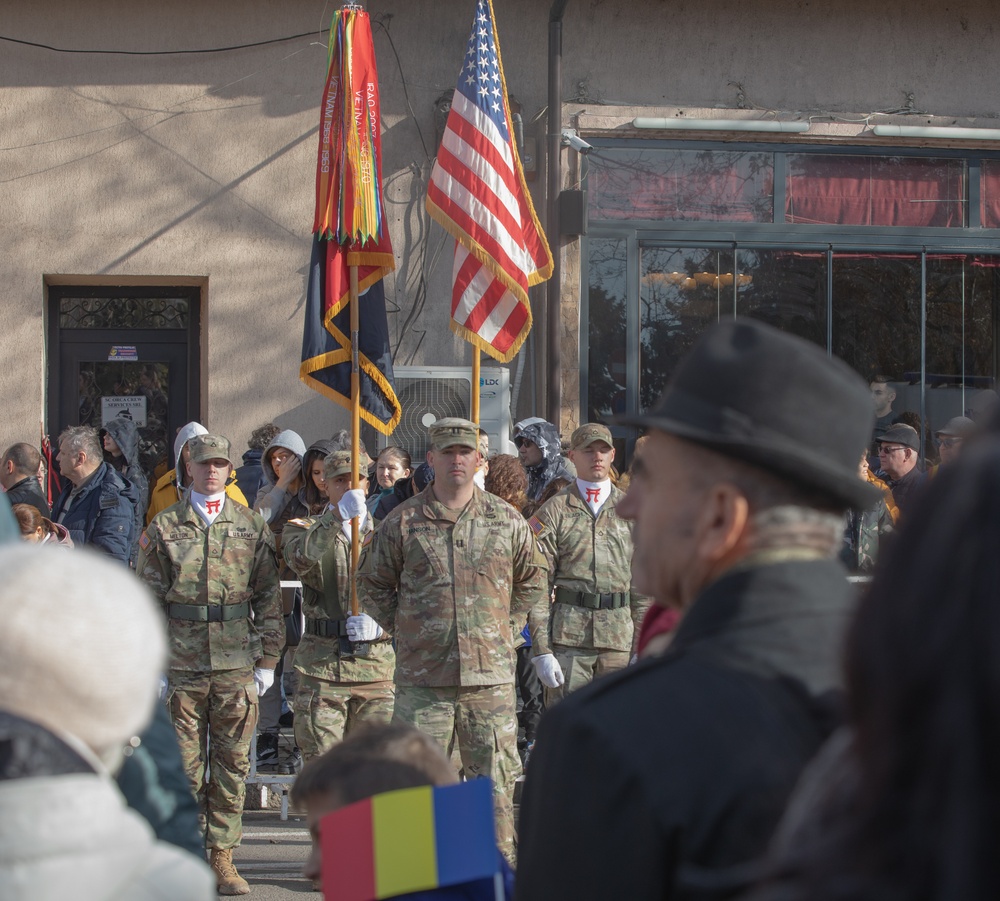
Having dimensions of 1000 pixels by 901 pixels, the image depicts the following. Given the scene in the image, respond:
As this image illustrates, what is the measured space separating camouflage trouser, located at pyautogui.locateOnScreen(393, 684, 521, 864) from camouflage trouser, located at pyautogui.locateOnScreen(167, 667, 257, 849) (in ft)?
2.77

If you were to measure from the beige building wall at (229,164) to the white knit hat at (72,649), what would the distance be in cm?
882

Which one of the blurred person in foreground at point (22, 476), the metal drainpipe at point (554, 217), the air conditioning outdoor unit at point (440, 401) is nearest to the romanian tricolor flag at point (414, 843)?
the blurred person in foreground at point (22, 476)

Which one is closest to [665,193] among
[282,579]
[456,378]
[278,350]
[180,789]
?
[456,378]

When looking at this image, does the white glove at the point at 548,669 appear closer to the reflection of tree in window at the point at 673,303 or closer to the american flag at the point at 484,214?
the american flag at the point at 484,214

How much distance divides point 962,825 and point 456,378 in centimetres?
958

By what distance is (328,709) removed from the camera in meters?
6.31

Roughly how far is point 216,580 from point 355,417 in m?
1.31

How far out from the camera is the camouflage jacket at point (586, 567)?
698 cm

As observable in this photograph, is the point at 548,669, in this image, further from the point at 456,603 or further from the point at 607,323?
the point at 607,323

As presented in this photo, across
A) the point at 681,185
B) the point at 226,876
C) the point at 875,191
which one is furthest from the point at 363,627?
the point at 875,191

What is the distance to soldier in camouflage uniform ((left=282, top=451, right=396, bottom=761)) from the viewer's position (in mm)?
6309

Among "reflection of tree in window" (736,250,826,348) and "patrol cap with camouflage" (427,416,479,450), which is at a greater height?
"reflection of tree in window" (736,250,826,348)

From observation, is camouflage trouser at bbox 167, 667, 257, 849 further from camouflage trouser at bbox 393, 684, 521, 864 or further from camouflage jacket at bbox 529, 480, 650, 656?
camouflage jacket at bbox 529, 480, 650, 656

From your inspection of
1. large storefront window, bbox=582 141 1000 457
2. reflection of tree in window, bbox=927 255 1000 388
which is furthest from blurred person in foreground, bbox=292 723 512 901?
reflection of tree in window, bbox=927 255 1000 388
